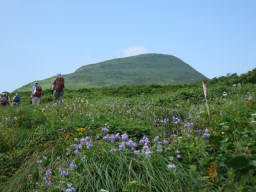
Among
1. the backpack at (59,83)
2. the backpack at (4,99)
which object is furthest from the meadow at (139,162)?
the backpack at (4,99)

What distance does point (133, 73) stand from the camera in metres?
84.6

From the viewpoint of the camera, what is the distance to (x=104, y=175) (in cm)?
303

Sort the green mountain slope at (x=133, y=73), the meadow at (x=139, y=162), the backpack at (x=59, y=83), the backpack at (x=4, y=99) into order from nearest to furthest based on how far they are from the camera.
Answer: the meadow at (x=139, y=162)
the backpack at (x=59, y=83)
the backpack at (x=4, y=99)
the green mountain slope at (x=133, y=73)

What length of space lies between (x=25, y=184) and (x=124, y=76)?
7587 centimetres

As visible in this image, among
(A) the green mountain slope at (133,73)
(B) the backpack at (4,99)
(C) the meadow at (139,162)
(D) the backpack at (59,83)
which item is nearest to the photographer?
(C) the meadow at (139,162)

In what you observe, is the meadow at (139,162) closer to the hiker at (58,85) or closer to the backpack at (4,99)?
the hiker at (58,85)

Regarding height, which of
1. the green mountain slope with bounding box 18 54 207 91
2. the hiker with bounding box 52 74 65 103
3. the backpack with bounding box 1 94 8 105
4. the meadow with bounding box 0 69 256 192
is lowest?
the meadow with bounding box 0 69 256 192

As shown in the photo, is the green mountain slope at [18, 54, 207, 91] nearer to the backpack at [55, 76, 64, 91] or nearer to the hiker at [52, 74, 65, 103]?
the hiker at [52, 74, 65, 103]

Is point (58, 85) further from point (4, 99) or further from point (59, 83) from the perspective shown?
point (4, 99)

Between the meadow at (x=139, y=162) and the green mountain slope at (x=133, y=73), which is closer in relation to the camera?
the meadow at (x=139, y=162)

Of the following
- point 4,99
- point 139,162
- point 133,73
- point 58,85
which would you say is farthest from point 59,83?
point 133,73

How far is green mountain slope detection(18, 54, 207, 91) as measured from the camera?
69.1 meters

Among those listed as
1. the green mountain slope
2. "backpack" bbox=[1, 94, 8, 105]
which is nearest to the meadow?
"backpack" bbox=[1, 94, 8, 105]

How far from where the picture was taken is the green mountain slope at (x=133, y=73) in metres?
69.1
